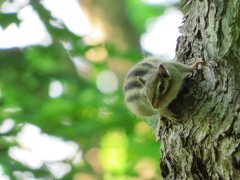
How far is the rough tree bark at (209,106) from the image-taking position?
226 centimetres

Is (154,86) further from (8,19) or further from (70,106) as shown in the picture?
(70,106)

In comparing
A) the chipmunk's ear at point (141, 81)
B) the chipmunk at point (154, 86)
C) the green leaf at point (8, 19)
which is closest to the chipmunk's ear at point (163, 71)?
the chipmunk at point (154, 86)

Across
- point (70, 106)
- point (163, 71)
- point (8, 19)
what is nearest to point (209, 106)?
point (163, 71)

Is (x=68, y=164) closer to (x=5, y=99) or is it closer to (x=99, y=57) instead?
(x=5, y=99)

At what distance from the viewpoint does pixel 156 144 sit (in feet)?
14.4

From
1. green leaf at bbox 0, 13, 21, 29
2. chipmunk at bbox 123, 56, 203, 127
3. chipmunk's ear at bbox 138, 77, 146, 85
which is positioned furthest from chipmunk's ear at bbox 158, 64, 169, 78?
green leaf at bbox 0, 13, 21, 29

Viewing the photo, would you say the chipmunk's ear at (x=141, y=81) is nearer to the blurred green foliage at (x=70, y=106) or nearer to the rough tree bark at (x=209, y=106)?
the rough tree bark at (x=209, y=106)

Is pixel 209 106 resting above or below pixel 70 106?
Answer: below

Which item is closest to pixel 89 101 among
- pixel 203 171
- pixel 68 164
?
pixel 68 164

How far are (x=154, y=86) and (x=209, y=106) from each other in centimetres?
49

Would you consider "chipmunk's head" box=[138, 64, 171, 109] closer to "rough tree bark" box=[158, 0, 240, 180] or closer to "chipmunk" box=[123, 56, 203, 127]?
"chipmunk" box=[123, 56, 203, 127]

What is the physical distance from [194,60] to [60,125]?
2.32m

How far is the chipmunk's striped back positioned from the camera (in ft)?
9.68

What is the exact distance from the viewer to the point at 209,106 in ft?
7.75
